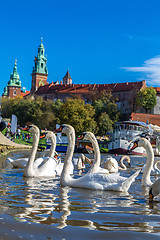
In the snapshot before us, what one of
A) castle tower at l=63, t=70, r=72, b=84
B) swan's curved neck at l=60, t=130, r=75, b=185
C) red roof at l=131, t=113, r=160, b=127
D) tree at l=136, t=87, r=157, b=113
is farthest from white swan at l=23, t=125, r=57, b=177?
castle tower at l=63, t=70, r=72, b=84

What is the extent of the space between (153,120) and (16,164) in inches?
3018

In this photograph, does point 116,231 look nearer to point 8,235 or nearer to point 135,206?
point 8,235

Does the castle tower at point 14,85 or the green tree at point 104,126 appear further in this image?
the castle tower at point 14,85

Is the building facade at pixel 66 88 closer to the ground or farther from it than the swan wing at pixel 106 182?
farther from it

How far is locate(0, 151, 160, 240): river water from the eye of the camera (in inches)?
145

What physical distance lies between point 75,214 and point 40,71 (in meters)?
161

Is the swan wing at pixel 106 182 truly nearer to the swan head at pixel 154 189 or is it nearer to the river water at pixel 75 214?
the river water at pixel 75 214

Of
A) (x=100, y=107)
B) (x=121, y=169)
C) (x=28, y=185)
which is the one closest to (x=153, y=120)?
(x=100, y=107)

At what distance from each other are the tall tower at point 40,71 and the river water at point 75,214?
15010cm

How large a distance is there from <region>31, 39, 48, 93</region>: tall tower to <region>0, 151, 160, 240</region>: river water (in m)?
150

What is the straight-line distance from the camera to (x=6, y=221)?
4004 millimetres

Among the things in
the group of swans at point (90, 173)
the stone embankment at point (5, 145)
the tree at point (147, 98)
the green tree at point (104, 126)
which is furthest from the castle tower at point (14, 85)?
the group of swans at point (90, 173)

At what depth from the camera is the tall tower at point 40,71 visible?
158 metres

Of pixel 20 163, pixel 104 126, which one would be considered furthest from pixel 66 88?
pixel 20 163
